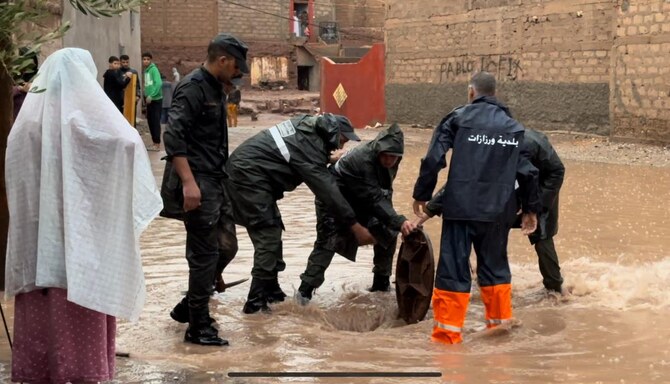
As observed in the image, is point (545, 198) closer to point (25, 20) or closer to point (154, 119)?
point (25, 20)

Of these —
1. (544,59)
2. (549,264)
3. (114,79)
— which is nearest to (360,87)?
(544,59)

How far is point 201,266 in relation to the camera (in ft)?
18.4

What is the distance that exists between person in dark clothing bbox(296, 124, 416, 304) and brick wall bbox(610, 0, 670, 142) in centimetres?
1274

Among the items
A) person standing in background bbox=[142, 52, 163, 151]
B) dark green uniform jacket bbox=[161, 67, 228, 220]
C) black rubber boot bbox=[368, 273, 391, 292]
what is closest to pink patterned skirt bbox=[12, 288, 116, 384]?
dark green uniform jacket bbox=[161, 67, 228, 220]

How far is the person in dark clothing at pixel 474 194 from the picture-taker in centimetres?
574

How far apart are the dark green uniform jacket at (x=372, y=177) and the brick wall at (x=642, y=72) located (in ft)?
42.0

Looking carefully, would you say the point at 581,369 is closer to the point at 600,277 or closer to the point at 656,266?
the point at 600,277

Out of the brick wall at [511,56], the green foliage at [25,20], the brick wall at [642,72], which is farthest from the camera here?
the brick wall at [511,56]

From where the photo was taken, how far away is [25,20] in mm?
4309

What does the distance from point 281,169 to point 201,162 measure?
952 mm

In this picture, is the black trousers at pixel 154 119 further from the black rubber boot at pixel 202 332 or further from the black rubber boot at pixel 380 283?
the black rubber boot at pixel 202 332

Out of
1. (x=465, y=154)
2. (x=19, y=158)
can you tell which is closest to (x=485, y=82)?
(x=465, y=154)

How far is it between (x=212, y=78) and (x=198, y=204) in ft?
2.50

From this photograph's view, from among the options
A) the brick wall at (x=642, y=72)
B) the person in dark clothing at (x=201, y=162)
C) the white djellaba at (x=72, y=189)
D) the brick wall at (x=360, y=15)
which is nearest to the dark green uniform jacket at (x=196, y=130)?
the person in dark clothing at (x=201, y=162)
